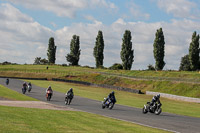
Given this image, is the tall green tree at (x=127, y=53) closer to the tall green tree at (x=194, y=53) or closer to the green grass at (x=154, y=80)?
the green grass at (x=154, y=80)

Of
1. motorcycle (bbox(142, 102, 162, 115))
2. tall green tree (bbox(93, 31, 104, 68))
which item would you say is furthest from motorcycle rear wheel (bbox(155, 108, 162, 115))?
tall green tree (bbox(93, 31, 104, 68))

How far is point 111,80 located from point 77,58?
2109 inches

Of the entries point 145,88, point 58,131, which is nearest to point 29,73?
point 145,88

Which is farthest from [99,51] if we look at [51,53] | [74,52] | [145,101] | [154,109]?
[154,109]

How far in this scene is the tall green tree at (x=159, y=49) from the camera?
93375 mm

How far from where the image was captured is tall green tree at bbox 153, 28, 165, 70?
93.4m

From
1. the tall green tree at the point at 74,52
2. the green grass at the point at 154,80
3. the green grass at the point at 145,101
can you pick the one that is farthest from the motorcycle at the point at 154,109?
the tall green tree at the point at 74,52

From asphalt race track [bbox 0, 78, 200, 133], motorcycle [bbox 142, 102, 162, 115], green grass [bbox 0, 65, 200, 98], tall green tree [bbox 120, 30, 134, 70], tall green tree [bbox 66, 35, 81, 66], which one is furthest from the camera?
tall green tree [bbox 66, 35, 81, 66]

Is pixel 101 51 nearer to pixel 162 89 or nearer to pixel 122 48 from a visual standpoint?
pixel 122 48

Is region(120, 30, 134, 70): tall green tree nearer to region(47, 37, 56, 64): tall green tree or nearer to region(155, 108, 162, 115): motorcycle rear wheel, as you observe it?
region(47, 37, 56, 64): tall green tree

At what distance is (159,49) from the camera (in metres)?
93.9

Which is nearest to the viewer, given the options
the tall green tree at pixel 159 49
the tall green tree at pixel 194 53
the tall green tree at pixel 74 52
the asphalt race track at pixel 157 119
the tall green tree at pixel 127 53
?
the asphalt race track at pixel 157 119

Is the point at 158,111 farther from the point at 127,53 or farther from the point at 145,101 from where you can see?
the point at 127,53

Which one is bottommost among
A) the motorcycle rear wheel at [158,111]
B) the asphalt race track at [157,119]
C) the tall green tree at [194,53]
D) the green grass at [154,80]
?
the asphalt race track at [157,119]
